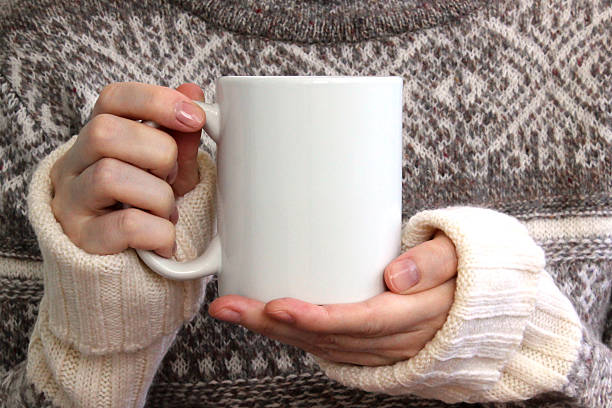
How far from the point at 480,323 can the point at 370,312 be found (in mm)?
111

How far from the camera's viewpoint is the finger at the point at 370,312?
1.69 ft

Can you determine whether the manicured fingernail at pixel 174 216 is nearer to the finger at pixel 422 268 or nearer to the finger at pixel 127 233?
the finger at pixel 127 233

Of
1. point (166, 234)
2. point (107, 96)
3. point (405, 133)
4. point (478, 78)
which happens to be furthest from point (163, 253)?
point (478, 78)

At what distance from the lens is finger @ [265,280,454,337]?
0.52m

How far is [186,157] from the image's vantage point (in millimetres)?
607

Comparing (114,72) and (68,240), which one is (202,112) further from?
(114,72)

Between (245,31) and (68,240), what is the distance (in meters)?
0.43

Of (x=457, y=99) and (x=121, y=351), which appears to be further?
(x=457, y=99)

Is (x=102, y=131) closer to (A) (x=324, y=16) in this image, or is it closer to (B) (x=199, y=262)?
(B) (x=199, y=262)

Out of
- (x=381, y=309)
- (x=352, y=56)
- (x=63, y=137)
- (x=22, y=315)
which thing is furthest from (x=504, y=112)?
(x=22, y=315)

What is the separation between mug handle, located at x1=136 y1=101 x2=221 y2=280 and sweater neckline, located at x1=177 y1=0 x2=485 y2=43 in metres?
0.37

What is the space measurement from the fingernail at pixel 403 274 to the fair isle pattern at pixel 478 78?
Result: 1.12 ft

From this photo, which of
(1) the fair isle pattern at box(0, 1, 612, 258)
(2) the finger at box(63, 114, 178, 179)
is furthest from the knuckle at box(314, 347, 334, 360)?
(1) the fair isle pattern at box(0, 1, 612, 258)

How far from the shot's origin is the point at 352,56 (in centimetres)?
89
